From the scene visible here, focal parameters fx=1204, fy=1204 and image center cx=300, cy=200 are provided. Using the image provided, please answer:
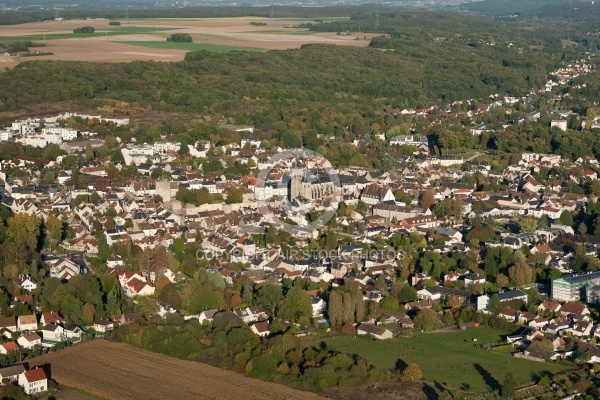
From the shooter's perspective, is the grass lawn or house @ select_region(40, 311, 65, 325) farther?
house @ select_region(40, 311, 65, 325)

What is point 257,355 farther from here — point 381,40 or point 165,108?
point 381,40

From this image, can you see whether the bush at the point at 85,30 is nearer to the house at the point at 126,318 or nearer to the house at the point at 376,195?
the house at the point at 376,195

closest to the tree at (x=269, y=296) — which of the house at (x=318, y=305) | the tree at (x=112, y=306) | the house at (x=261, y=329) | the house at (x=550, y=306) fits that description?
the house at (x=318, y=305)

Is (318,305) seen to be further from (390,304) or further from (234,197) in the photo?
(234,197)

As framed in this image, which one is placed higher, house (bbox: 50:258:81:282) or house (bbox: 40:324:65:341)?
house (bbox: 50:258:81:282)

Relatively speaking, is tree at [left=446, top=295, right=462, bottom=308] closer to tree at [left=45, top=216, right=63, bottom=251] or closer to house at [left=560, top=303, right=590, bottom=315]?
house at [left=560, top=303, right=590, bottom=315]

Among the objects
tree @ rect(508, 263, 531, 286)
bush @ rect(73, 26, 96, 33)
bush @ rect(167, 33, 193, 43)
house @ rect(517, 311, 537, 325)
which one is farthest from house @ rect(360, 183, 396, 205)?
bush @ rect(73, 26, 96, 33)
